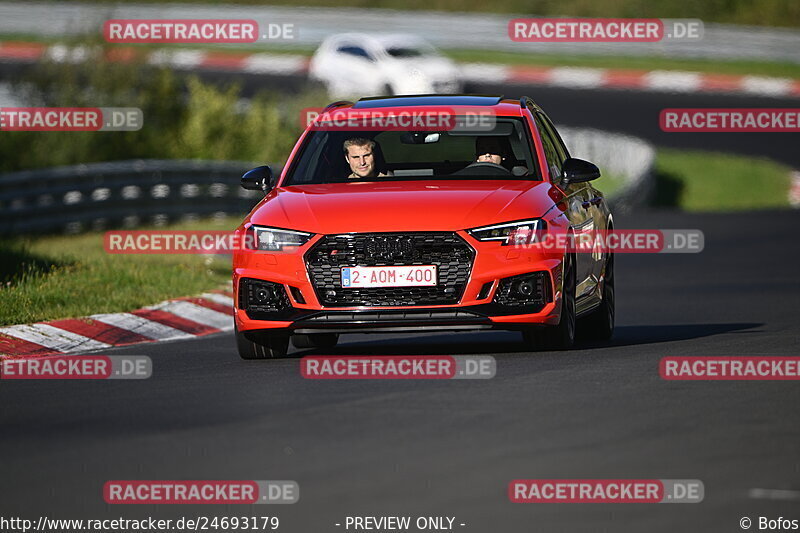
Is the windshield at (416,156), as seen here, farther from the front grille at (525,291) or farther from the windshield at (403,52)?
the windshield at (403,52)

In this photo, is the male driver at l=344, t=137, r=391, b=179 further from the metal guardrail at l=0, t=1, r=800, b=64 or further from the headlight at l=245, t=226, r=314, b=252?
the metal guardrail at l=0, t=1, r=800, b=64

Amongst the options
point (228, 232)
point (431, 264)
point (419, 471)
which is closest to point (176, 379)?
point (431, 264)

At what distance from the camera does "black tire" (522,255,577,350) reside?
11.3 meters

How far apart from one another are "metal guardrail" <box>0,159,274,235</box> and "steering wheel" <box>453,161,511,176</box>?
1285 centimetres

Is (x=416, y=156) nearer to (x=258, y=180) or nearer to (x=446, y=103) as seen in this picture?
(x=446, y=103)

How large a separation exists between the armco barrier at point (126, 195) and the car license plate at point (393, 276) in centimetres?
1352

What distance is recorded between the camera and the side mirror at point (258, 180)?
12.2 m

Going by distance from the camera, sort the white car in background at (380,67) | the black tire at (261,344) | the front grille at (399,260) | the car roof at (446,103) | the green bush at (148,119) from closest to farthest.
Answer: the front grille at (399,260)
the black tire at (261,344)
the car roof at (446,103)
the green bush at (148,119)
the white car in background at (380,67)

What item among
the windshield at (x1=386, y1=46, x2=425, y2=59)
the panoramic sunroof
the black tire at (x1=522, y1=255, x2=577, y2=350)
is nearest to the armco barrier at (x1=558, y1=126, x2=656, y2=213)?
the windshield at (x1=386, y1=46, x2=425, y2=59)

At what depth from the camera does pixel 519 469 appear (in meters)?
7.32

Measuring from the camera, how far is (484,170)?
1201cm

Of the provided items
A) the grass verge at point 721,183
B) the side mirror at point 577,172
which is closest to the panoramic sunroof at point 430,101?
the side mirror at point 577,172

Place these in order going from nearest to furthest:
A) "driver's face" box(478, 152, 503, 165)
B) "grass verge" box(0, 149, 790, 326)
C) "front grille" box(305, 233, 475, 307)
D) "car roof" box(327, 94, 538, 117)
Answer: "front grille" box(305, 233, 475, 307)
"driver's face" box(478, 152, 503, 165)
"car roof" box(327, 94, 538, 117)
"grass verge" box(0, 149, 790, 326)

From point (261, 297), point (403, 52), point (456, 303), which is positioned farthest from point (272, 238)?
point (403, 52)
